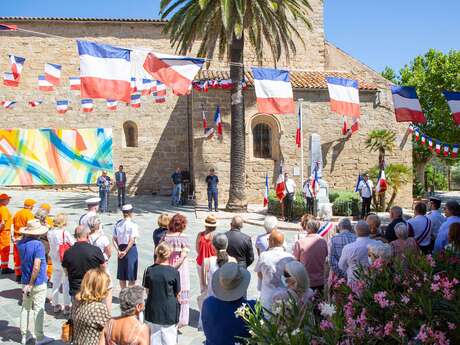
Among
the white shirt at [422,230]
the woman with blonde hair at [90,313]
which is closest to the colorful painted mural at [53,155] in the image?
the white shirt at [422,230]

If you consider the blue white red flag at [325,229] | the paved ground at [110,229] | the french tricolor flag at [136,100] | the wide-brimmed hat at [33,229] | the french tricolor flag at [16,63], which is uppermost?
the french tricolor flag at [16,63]

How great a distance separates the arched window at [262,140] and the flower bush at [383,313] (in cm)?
1835

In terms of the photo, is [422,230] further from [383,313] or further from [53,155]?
[53,155]

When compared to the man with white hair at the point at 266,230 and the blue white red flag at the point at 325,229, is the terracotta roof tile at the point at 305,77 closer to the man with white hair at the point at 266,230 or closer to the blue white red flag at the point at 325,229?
the blue white red flag at the point at 325,229

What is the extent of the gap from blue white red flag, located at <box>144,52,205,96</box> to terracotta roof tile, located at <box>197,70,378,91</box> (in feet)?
34.3

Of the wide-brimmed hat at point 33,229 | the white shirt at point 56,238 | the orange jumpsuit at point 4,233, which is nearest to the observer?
the wide-brimmed hat at point 33,229

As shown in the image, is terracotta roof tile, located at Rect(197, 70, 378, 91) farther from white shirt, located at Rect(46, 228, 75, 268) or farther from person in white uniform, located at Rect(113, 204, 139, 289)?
white shirt, located at Rect(46, 228, 75, 268)

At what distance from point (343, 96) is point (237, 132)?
517cm

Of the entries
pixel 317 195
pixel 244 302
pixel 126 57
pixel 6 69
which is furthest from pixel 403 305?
pixel 6 69

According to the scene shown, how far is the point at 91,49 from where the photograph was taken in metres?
9.30

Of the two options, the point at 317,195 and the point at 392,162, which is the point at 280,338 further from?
the point at 392,162

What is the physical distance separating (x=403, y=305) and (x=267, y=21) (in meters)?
15.4

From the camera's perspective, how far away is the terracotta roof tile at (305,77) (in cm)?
2125

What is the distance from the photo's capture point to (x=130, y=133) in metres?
25.8
